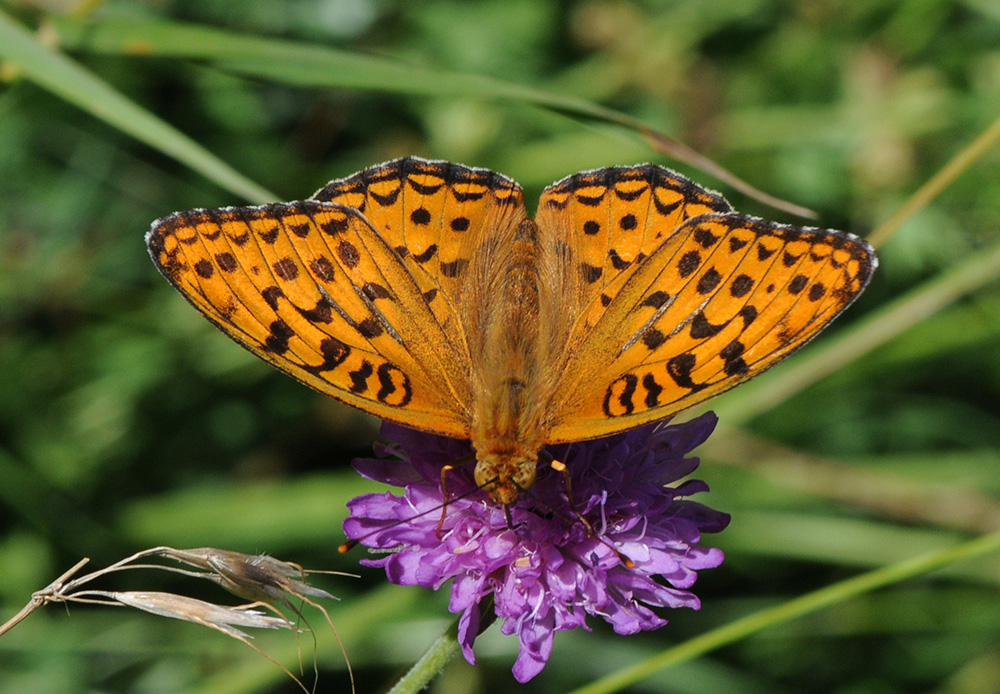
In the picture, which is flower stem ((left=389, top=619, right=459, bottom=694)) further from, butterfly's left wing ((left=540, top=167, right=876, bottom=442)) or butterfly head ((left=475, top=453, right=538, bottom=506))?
butterfly's left wing ((left=540, top=167, right=876, bottom=442))

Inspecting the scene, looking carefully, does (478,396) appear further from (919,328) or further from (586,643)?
(919,328)

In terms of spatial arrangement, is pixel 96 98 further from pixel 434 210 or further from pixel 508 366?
pixel 508 366

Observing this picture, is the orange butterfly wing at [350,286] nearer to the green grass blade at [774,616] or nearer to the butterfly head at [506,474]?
the butterfly head at [506,474]

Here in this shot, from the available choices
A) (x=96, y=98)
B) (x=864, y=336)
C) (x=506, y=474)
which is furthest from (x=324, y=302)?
(x=864, y=336)

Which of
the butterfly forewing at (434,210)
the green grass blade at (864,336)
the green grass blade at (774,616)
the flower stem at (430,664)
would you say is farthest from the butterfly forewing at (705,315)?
the green grass blade at (864,336)

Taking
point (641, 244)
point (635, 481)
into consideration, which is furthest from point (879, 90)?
point (635, 481)

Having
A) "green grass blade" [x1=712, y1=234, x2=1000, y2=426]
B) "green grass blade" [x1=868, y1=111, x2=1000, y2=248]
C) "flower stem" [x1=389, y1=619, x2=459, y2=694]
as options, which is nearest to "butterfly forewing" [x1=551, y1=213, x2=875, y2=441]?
"flower stem" [x1=389, y1=619, x2=459, y2=694]
